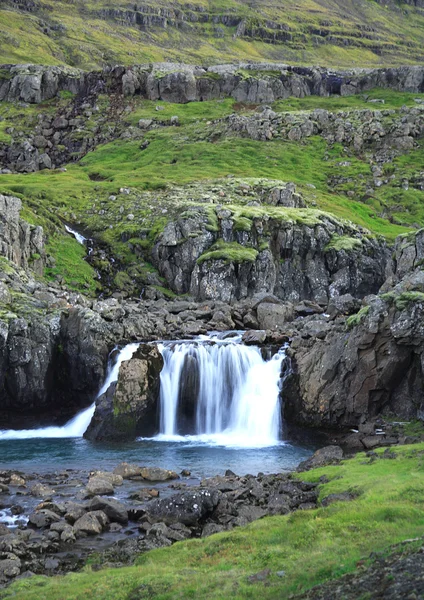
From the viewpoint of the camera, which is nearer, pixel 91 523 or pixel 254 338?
pixel 91 523

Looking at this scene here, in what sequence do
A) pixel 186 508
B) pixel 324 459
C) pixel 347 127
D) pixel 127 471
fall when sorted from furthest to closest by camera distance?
1. pixel 347 127
2. pixel 324 459
3. pixel 127 471
4. pixel 186 508

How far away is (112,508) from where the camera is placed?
3497 cm

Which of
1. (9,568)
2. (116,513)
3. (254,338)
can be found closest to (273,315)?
(254,338)

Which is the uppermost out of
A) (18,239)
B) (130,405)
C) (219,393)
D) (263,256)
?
(18,239)

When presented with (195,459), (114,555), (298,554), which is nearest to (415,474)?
(298,554)

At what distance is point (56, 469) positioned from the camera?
48469 mm

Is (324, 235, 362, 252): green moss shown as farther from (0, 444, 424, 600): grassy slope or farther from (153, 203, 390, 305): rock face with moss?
(0, 444, 424, 600): grassy slope

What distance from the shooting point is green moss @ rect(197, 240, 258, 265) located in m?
101

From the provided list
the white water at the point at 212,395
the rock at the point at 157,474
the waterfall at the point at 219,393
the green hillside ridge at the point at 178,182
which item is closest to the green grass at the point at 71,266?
the green hillside ridge at the point at 178,182

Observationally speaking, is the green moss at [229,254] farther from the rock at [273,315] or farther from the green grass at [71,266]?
the rock at [273,315]

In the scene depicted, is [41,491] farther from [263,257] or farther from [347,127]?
[347,127]

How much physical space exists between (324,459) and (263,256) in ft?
202

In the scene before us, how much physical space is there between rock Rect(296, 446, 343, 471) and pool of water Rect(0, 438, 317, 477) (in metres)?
2.35

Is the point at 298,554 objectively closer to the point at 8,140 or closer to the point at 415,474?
the point at 415,474
